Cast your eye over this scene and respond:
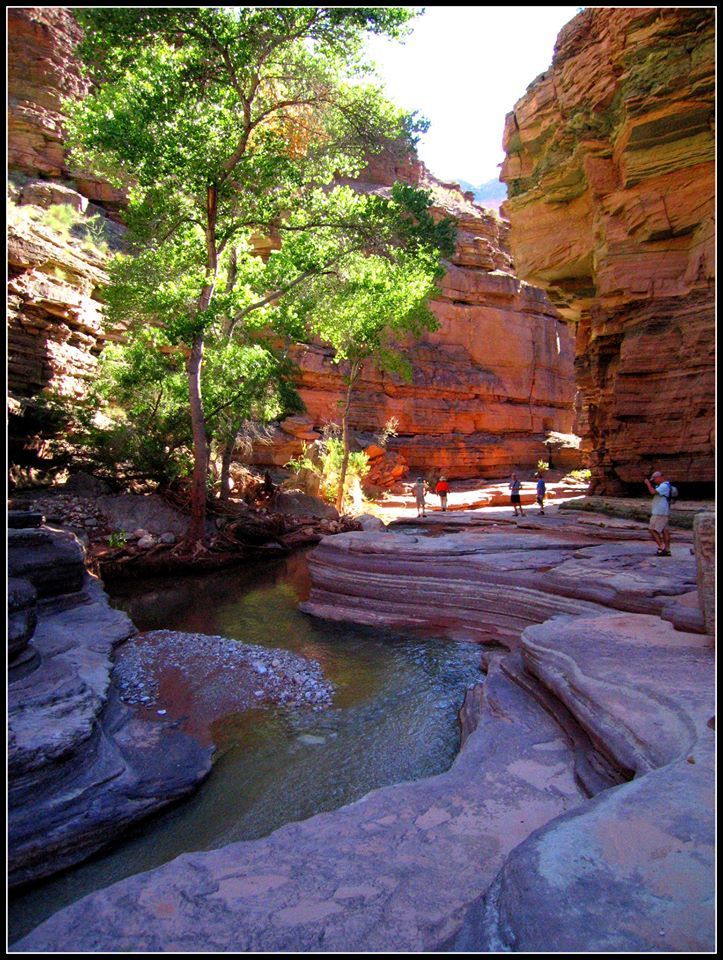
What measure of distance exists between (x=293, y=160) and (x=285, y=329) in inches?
198

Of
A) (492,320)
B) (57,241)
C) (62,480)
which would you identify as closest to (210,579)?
(62,480)

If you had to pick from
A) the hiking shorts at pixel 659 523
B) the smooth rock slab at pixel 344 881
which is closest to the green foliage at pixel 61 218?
the hiking shorts at pixel 659 523

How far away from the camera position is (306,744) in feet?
20.4

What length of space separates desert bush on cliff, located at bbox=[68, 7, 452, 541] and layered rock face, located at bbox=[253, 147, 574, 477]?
12636 millimetres

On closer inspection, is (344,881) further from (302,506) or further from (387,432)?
(387,432)

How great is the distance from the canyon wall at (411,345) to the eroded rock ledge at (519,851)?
1876 cm

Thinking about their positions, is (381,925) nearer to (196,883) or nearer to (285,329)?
(196,883)

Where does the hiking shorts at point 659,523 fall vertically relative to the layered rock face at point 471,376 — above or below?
below

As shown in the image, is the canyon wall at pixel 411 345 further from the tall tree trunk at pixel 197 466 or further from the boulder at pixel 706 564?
the boulder at pixel 706 564

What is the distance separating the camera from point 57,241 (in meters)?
21.9

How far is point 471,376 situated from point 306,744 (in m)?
29.4

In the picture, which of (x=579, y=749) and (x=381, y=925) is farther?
(x=579, y=749)

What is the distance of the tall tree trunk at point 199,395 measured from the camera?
1460cm

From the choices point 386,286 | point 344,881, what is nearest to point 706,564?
point 344,881
